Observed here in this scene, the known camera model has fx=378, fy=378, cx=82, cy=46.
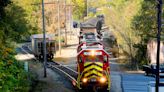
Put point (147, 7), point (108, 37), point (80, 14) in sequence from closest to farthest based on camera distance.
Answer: point (147, 7) → point (108, 37) → point (80, 14)

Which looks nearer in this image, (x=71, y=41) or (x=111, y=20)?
(x=111, y=20)

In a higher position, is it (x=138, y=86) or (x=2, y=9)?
(x=2, y=9)

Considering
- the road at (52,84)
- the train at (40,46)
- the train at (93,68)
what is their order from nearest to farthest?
the train at (93,68) → the road at (52,84) → the train at (40,46)

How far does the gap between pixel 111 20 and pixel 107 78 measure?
107ft

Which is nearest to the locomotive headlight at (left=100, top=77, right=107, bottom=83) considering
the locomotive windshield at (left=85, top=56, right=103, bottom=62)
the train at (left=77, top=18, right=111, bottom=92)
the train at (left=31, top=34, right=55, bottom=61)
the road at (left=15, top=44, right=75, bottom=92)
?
the train at (left=77, top=18, right=111, bottom=92)

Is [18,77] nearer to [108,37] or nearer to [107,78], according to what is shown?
[107,78]

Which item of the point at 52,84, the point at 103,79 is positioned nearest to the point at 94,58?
the point at 103,79

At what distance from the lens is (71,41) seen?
7725 cm

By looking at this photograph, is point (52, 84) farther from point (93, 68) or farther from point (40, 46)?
point (40, 46)

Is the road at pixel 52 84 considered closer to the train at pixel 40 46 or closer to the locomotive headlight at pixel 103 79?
the locomotive headlight at pixel 103 79

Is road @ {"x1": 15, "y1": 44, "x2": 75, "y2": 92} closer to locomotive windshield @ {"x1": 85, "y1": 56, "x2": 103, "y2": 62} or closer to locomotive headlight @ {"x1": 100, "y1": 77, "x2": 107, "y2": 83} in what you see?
locomotive headlight @ {"x1": 100, "y1": 77, "x2": 107, "y2": 83}

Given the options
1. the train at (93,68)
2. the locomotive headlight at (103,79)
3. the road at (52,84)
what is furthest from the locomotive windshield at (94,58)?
the road at (52,84)

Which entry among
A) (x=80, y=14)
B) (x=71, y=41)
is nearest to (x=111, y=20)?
(x=71, y=41)

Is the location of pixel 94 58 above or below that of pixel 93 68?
above
